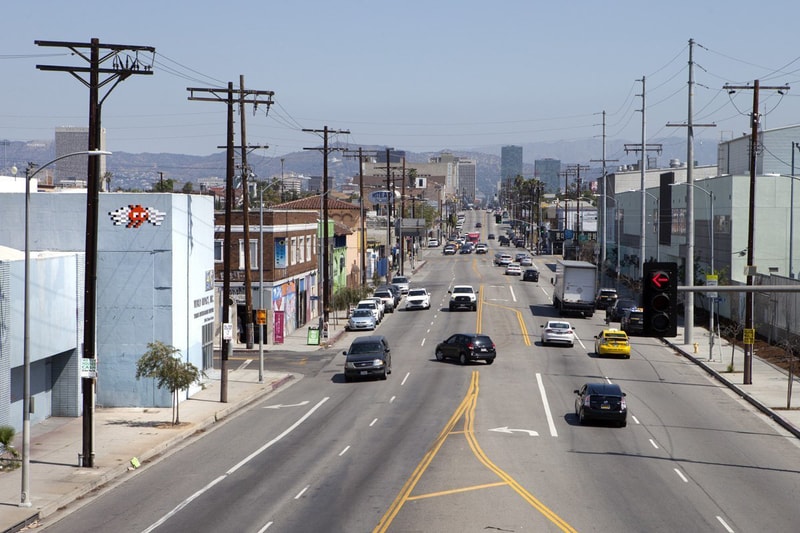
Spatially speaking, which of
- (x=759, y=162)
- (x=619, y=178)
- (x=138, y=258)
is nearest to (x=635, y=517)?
(x=138, y=258)

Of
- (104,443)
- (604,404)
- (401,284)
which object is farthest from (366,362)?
(401,284)

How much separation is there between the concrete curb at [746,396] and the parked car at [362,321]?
65.3 ft

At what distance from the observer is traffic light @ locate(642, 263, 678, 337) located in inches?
694

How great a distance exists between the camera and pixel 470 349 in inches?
1960

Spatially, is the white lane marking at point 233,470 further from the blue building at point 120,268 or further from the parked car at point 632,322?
the parked car at point 632,322

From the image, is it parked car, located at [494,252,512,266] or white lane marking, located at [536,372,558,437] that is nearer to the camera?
white lane marking, located at [536,372,558,437]

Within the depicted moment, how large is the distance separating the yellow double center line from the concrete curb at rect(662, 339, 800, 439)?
1088cm

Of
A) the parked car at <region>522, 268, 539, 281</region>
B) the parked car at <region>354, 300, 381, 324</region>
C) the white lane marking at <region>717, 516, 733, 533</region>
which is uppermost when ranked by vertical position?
the parked car at <region>522, 268, 539, 281</region>

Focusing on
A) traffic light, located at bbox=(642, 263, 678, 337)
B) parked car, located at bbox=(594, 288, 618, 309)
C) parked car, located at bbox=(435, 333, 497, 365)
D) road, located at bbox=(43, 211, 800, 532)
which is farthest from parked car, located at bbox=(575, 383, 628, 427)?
parked car, located at bbox=(594, 288, 618, 309)

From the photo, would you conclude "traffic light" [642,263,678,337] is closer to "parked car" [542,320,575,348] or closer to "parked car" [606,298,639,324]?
"parked car" [542,320,575,348]

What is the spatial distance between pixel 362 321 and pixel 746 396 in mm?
30334

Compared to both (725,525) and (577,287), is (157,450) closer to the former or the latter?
(725,525)

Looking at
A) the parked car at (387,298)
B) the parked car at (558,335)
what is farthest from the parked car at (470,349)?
the parked car at (387,298)

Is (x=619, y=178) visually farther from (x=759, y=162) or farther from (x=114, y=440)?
(x=114, y=440)
